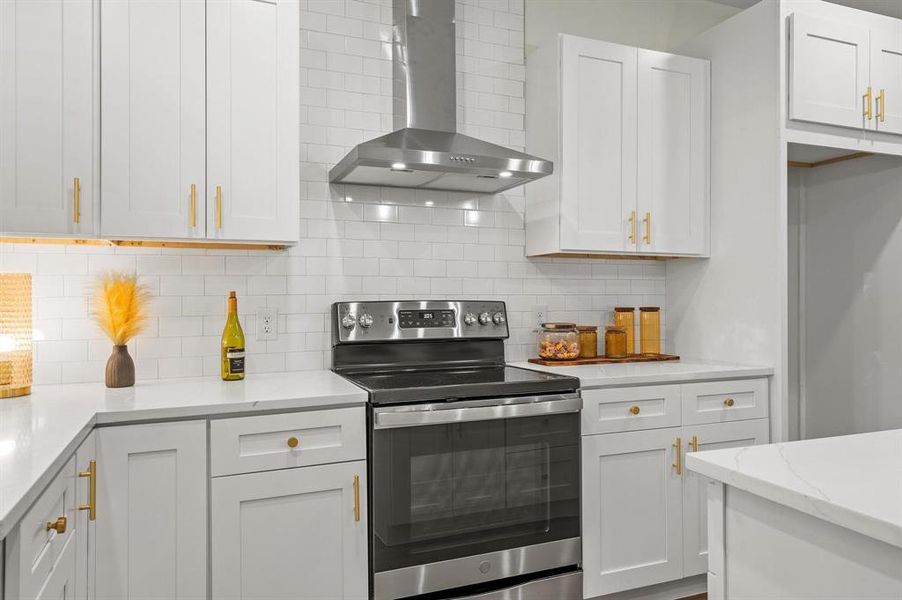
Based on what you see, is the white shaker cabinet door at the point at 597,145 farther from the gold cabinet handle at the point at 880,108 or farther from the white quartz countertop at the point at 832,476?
the white quartz countertop at the point at 832,476

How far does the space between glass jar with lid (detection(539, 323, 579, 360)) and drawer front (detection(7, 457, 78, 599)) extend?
2.01 metres

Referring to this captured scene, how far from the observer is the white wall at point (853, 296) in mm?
3143

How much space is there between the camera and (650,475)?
2688 millimetres

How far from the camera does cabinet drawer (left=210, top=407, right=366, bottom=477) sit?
2.04m

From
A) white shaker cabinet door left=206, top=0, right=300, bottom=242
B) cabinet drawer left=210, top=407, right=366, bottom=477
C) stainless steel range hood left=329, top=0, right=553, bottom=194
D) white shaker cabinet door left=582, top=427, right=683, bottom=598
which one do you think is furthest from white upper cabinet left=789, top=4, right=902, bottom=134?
cabinet drawer left=210, top=407, right=366, bottom=477

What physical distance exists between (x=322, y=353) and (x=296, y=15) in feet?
4.46

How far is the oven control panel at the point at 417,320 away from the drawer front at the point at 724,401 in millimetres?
863

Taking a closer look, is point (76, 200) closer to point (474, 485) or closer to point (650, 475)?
point (474, 485)

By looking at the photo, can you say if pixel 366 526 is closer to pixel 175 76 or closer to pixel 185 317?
pixel 185 317

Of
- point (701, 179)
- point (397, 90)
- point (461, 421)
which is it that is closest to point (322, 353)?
point (461, 421)

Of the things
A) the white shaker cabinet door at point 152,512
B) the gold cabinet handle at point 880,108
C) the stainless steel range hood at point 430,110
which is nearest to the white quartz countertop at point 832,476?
the white shaker cabinet door at point 152,512

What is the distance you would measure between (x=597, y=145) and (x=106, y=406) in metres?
2.26

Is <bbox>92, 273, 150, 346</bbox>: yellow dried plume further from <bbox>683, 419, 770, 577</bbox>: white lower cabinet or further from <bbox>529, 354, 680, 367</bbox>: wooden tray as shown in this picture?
<bbox>683, 419, 770, 577</bbox>: white lower cabinet

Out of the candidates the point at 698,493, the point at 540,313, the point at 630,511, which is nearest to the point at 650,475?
the point at 630,511
